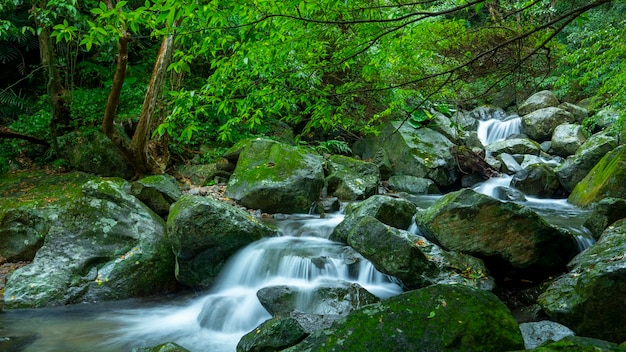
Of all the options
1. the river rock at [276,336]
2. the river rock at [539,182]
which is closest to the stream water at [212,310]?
the river rock at [276,336]

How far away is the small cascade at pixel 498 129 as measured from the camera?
1583 cm

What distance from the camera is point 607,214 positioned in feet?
19.0

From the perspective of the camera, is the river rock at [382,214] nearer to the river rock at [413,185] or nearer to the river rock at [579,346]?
the river rock at [579,346]

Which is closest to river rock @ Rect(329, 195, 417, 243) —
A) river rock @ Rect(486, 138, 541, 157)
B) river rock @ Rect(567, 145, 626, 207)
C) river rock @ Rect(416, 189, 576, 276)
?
river rock @ Rect(416, 189, 576, 276)

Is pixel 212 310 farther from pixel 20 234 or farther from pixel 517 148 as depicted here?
pixel 517 148

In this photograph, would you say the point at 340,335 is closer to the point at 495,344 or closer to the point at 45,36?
the point at 495,344

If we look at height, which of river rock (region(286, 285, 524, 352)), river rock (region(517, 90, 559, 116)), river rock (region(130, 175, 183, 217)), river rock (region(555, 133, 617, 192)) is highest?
river rock (region(517, 90, 559, 116))

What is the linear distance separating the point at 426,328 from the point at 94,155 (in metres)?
8.52

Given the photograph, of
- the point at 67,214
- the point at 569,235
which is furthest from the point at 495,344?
the point at 67,214

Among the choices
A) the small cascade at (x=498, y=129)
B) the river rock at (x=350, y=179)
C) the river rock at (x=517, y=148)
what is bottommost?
the river rock at (x=350, y=179)

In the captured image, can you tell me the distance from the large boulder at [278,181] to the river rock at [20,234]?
3.44 meters

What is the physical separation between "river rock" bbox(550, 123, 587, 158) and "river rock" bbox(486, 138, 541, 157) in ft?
1.79

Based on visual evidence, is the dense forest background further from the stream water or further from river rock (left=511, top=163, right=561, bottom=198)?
river rock (left=511, top=163, right=561, bottom=198)

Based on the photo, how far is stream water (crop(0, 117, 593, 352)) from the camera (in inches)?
173
